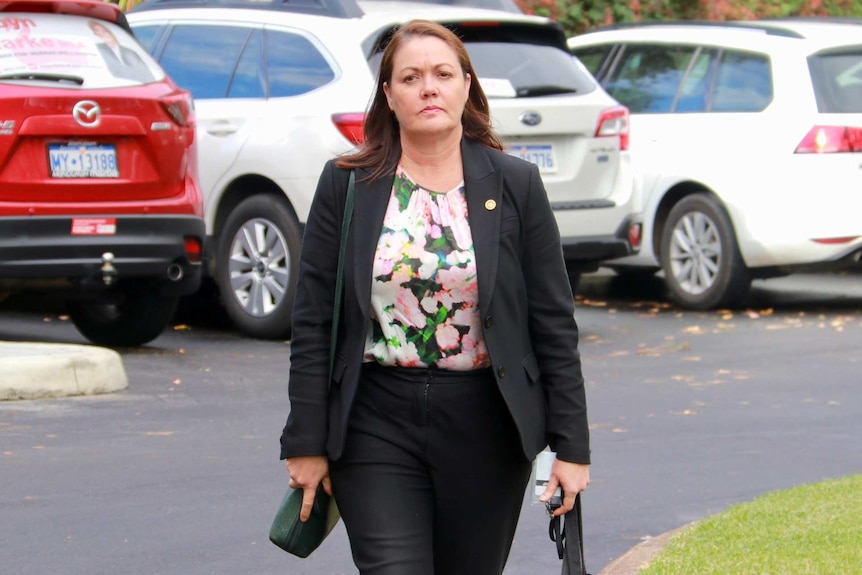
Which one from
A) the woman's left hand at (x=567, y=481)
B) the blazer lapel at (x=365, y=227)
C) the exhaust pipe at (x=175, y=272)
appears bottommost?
the exhaust pipe at (x=175, y=272)

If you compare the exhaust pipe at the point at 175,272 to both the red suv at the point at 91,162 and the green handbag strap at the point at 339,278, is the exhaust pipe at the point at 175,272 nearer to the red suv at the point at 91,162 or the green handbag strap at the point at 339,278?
the red suv at the point at 91,162

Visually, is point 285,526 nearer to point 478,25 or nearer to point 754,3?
point 478,25

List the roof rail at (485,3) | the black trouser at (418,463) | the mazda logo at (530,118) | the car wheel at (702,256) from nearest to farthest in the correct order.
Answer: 1. the black trouser at (418,463)
2. the mazda logo at (530,118)
3. the roof rail at (485,3)
4. the car wheel at (702,256)

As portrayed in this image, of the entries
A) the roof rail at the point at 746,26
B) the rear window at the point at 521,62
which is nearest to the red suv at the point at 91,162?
the rear window at the point at 521,62

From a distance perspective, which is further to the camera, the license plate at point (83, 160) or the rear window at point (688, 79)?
the rear window at point (688, 79)

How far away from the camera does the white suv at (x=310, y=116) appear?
9906mm

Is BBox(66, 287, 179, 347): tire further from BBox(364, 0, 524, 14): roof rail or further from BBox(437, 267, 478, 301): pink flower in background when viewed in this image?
BBox(437, 267, 478, 301): pink flower in background

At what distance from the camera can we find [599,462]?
708 cm

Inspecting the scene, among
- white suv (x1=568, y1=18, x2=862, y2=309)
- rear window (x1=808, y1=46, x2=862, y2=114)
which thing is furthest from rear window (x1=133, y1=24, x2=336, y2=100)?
rear window (x1=808, y1=46, x2=862, y2=114)

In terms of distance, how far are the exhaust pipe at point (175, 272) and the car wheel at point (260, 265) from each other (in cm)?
92

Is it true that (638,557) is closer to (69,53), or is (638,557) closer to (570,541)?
(570,541)

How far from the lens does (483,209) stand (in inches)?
145

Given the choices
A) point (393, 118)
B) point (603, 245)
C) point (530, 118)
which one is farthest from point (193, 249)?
point (393, 118)

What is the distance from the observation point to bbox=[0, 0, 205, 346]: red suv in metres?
8.48
